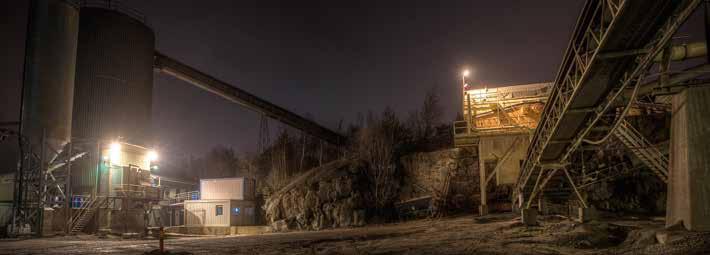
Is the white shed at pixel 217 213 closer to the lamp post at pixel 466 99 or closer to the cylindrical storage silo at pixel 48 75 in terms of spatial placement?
the cylindrical storage silo at pixel 48 75

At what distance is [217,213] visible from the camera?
41.7 m

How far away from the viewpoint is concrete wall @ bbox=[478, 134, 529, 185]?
25438 millimetres

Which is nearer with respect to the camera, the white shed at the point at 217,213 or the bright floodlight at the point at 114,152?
the bright floodlight at the point at 114,152

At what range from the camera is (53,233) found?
95.0 ft

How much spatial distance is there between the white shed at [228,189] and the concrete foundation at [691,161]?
3708 cm

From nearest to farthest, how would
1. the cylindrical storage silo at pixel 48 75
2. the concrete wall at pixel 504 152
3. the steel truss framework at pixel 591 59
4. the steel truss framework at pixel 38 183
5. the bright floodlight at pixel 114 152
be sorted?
the steel truss framework at pixel 591 59 → the concrete wall at pixel 504 152 → the steel truss framework at pixel 38 183 → the cylindrical storage silo at pixel 48 75 → the bright floodlight at pixel 114 152

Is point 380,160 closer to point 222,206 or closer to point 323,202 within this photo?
point 323,202

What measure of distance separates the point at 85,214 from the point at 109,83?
428 inches

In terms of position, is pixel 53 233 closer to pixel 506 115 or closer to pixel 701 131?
pixel 506 115

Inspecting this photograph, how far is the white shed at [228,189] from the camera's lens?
42.2 meters

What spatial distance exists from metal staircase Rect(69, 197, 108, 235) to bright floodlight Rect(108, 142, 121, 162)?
312 cm

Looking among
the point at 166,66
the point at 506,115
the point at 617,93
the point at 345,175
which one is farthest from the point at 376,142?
the point at 617,93

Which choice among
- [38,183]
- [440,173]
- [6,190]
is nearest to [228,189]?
[38,183]

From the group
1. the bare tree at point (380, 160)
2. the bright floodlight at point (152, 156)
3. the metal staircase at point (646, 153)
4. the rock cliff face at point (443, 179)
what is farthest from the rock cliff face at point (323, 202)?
the metal staircase at point (646, 153)
